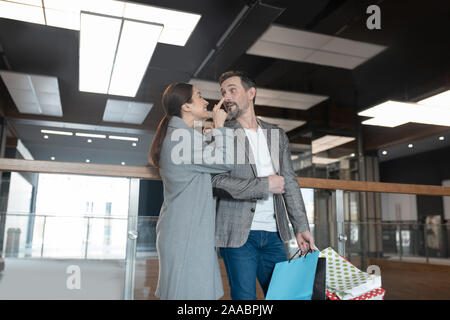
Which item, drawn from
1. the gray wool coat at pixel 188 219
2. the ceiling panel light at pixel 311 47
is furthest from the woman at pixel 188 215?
the ceiling panel light at pixel 311 47

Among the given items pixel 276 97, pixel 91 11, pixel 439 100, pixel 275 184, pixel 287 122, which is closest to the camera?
pixel 275 184

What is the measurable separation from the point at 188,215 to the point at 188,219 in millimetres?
13

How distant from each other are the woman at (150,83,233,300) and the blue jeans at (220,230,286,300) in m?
0.07

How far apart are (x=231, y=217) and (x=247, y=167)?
19 cm

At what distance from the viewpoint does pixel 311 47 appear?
17.4 feet

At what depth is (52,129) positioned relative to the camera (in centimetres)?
779

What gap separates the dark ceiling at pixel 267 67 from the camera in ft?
15.8

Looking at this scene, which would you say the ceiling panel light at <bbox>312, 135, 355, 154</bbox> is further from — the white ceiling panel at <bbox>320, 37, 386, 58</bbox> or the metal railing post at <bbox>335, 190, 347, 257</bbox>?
the metal railing post at <bbox>335, 190, 347, 257</bbox>

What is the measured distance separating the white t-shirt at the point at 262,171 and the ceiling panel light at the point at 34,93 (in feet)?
18.6

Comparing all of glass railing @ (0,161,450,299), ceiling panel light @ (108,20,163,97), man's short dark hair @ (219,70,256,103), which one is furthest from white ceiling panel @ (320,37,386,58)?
man's short dark hair @ (219,70,256,103)

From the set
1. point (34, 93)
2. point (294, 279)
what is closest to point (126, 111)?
point (34, 93)

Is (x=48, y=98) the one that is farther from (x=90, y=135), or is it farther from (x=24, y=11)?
(x=24, y=11)

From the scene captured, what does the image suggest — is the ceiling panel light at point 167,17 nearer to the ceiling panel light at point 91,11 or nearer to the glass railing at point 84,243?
the ceiling panel light at point 91,11

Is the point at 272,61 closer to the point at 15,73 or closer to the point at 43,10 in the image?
the point at 43,10
